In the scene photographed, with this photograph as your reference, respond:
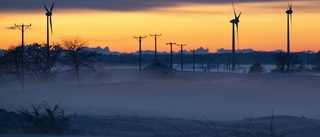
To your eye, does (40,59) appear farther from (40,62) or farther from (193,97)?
(193,97)

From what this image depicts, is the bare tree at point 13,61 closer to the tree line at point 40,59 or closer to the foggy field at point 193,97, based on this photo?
the tree line at point 40,59

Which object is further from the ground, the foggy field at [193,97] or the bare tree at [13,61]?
the bare tree at [13,61]

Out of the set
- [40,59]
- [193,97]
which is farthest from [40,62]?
[193,97]

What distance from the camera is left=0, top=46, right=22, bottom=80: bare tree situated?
359 ft

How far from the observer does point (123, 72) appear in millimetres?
147875

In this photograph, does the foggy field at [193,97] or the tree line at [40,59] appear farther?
the tree line at [40,59]

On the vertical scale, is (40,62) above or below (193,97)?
above

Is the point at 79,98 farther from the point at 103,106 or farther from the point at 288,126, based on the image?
the point at 288,126

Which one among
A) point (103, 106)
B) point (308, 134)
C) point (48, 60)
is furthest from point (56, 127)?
point (48, 60)

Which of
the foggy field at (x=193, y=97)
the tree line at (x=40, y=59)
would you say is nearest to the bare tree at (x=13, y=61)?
the tree line at (x=40, y=59)

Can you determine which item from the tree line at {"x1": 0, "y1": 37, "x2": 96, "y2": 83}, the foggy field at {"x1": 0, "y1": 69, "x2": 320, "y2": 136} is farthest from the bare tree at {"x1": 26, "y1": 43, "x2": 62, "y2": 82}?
the foggy field at {"x1": 0, "y1": 69, "x2": 320, "y2": 136}

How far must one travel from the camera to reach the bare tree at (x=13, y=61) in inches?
4311

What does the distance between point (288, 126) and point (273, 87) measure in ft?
158

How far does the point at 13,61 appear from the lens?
11050 centimetres
